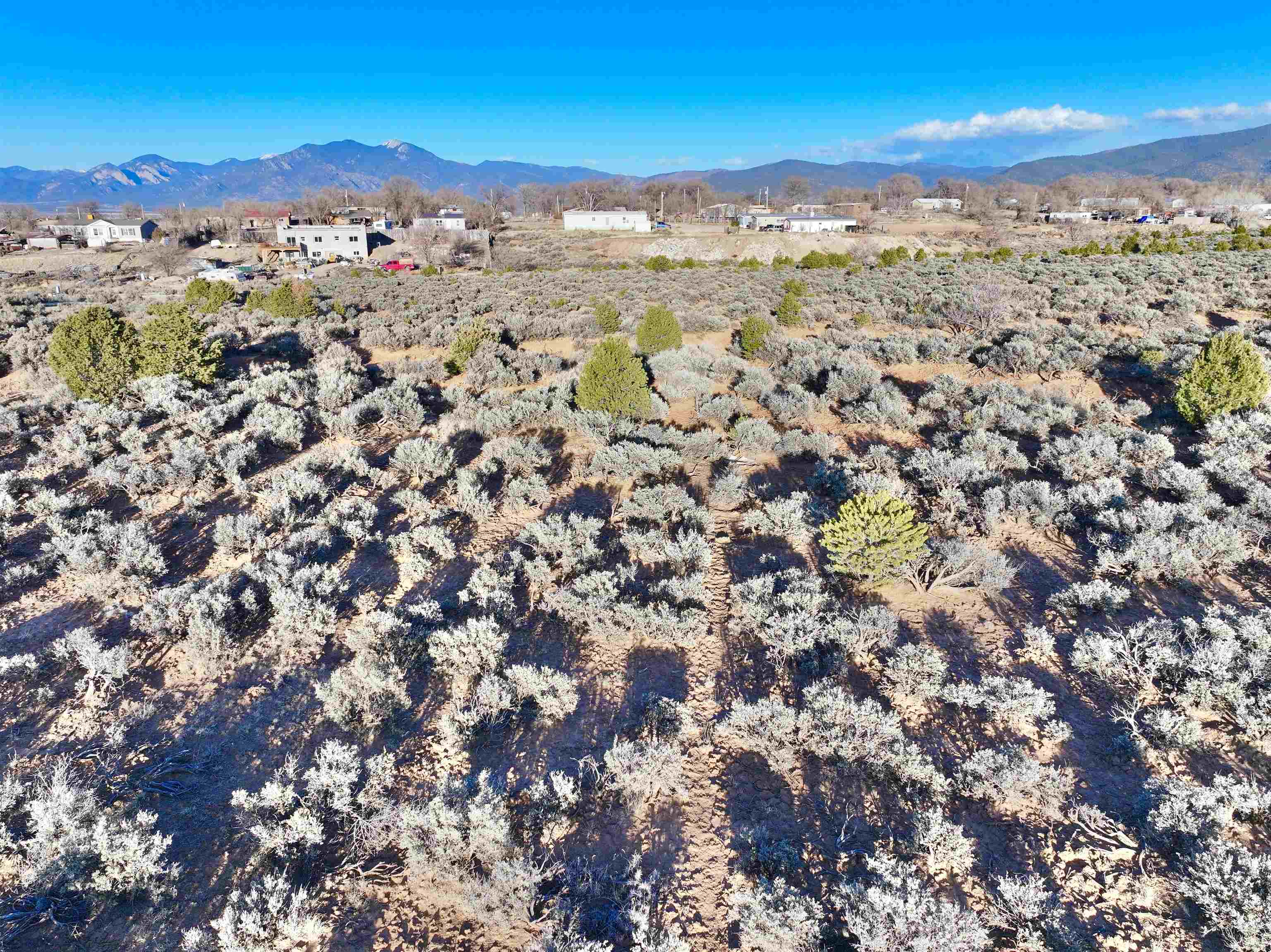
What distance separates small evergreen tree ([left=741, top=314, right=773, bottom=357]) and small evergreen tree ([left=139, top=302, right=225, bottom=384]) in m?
15.1

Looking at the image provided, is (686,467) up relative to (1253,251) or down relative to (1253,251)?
down

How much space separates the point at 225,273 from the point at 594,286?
30.4 meters

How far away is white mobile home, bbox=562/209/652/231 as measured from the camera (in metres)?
74.8

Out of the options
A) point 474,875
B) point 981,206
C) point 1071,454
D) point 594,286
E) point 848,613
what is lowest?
point 474,875

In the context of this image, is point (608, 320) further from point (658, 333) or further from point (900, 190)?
point (900, 190)

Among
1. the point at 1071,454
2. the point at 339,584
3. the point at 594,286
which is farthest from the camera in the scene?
the point at 594,286

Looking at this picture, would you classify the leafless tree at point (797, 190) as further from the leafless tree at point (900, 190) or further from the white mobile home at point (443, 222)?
the white mobile home at point (443, 222)

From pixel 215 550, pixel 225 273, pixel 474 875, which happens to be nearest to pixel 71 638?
pixel 215 550

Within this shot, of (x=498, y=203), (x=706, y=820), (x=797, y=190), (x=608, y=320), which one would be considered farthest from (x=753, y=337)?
(x=797, y=190)

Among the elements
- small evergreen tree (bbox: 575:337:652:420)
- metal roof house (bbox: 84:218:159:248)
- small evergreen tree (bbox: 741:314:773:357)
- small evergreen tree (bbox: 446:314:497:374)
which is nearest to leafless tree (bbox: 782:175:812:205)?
metal roof house (bbox: 84:218:159:248)

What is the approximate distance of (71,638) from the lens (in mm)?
6949

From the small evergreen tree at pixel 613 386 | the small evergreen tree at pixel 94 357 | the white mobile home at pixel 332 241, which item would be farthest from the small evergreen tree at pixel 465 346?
the white mobile home at pixel 332 241

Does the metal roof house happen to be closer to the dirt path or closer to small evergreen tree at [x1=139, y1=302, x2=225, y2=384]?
small evergreen tree at [x1=139, y1=302, x2=225, y2=384]

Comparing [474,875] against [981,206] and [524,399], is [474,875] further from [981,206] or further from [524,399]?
[981,206]
